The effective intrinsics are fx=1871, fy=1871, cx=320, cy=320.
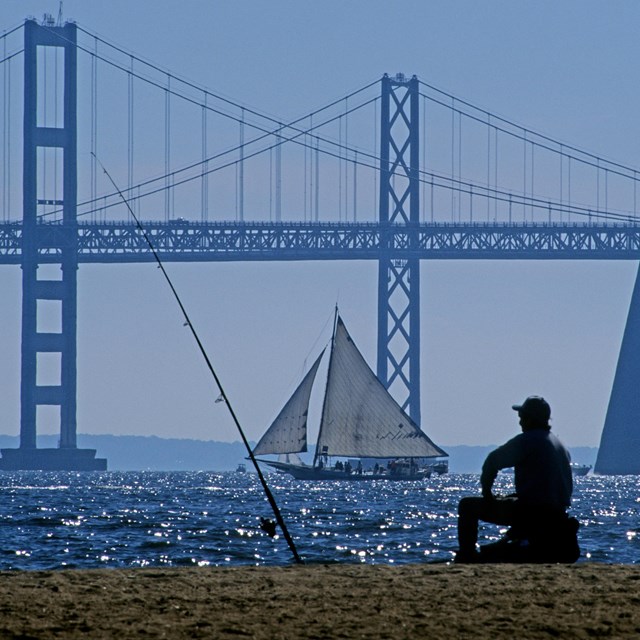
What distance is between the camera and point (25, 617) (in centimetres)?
668

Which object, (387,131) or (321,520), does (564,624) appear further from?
(387,131)

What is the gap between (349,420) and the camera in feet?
177

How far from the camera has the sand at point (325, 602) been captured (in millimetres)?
6477

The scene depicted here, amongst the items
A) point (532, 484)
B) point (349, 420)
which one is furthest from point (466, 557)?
point (349, 420)

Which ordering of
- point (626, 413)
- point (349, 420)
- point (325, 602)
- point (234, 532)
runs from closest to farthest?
point (325, 602) → point (234, 532) → point (349, 420) → point (626, 413)

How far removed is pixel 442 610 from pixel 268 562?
8.43 m

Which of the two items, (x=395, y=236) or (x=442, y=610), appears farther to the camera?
(x=395, y=236)

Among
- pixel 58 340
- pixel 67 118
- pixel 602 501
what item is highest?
pixel 67 118

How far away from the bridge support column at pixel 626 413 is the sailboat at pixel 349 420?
18009 millimetres

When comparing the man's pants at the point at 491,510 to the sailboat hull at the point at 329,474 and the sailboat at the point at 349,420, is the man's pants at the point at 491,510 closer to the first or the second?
the sailboat at the point at 349,420

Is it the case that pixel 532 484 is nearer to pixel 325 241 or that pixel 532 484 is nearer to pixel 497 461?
pixel 497 461

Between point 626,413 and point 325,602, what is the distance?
67229 mm

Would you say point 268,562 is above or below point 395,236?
below

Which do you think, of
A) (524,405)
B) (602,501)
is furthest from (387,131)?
(524,405)
